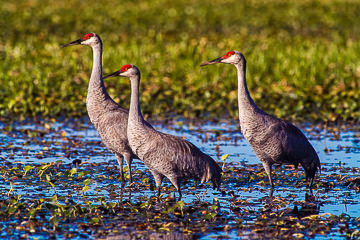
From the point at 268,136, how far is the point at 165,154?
1.32 m

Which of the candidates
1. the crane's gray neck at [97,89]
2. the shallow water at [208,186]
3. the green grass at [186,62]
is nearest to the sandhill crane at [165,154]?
the shallow water at [208,186]

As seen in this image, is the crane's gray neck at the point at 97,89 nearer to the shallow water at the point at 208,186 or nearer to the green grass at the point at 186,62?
the shallow water at the point at 208,186

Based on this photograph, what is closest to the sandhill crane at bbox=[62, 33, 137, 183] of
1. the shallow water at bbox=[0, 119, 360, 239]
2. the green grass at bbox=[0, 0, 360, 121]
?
the shallow water at bbox=[0, 119, 360, 239]

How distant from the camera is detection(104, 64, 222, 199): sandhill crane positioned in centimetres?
730

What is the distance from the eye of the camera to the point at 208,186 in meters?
8.23

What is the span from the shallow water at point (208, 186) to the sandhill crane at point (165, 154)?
0.92ft

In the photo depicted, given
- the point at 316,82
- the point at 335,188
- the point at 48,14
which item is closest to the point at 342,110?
the point at 316,82

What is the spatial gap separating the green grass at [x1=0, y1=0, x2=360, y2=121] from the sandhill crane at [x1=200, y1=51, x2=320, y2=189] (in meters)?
3.95

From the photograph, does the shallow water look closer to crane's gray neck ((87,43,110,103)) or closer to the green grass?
crane's gray neck ((87,43,110,103))

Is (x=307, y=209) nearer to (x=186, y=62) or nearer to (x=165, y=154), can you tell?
(x=165, y=154)

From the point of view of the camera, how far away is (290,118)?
40.9 ft

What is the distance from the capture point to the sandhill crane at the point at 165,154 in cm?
730

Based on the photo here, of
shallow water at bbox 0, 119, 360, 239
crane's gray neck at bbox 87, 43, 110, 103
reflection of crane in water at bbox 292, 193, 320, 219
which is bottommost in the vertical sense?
reflection of crane in water at bbox 292, 193, 320, 219

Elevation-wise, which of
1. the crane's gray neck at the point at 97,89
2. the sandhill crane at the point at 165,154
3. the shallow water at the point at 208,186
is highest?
the crane's gray neck at the point at 97,89
